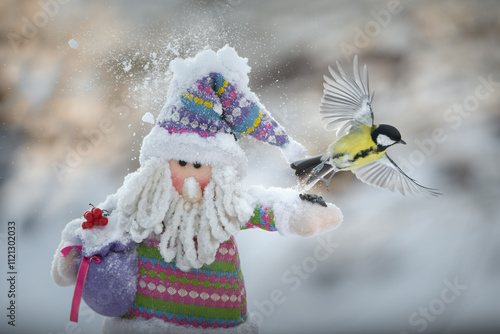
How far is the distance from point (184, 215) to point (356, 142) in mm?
329

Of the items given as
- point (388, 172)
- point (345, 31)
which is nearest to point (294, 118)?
point (345, 31)

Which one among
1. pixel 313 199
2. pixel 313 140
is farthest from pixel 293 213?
pixel 313 140

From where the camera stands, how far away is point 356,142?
2.40 feet

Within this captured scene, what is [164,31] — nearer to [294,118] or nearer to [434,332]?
[294,118]

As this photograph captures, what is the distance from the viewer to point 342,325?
51.4 inches

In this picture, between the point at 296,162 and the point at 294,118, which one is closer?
the point at 296,162

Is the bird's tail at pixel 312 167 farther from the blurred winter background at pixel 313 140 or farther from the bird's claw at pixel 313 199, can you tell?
the blurred winter background at pixel 313 140

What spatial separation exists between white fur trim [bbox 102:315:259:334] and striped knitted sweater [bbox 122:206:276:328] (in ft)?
0.04

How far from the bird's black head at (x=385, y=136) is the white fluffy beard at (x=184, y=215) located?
0.82 feet

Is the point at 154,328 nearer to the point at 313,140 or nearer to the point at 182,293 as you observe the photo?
the point at 182,293

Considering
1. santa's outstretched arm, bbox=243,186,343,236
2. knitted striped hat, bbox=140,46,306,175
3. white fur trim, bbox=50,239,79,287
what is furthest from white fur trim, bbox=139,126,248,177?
white fur trim, bbox=50,239,79,287

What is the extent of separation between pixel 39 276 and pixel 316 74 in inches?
42.3

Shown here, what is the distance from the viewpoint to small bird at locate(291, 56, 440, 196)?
723 millimetres

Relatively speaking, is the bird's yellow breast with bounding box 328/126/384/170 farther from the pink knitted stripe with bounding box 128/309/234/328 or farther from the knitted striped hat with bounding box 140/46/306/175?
the pink knitted stripe with bounding box 128/309/234/328
